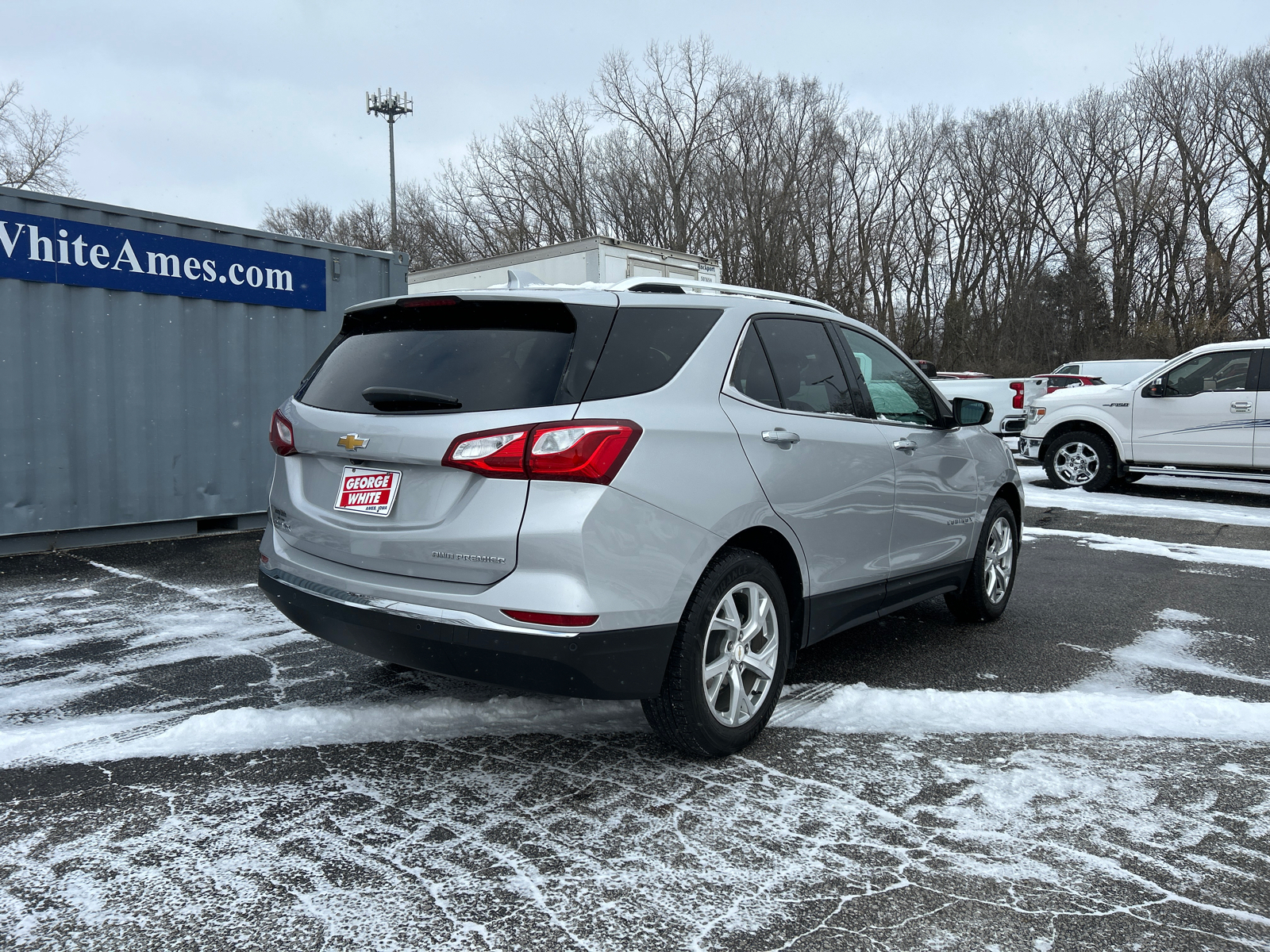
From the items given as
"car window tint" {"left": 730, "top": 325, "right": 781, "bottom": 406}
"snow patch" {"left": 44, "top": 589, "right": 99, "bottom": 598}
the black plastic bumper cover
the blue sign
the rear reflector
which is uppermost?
the blue sign

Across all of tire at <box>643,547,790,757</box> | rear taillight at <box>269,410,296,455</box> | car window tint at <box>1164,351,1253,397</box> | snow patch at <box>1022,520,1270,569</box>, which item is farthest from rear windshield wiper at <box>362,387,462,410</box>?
car window tint at <box>1164,351,1253,397</box>

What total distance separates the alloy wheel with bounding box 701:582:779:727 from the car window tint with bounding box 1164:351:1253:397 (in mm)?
10038

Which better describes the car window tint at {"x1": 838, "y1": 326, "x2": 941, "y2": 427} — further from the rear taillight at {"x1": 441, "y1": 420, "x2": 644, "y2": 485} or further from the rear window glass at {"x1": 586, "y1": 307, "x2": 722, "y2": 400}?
the rear taillight at {"x1": 441, "y1": 420, "x2": 644, "y2": 485}

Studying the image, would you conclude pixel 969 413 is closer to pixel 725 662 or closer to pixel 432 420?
pixel 725 662

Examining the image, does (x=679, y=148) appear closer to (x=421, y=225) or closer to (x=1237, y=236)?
(x=421, y=225)

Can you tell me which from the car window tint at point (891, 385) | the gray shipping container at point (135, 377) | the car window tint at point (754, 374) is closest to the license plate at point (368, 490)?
the car window tint at point (754, 374)

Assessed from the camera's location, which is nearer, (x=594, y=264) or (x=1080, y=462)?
(x=1080, y=462)

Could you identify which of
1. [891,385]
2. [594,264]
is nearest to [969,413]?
[891,385]

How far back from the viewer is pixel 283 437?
359 centimetres

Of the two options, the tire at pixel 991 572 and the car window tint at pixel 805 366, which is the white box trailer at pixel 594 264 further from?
the car window tint at pixel 805 366

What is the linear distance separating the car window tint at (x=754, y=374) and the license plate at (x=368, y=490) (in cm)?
128

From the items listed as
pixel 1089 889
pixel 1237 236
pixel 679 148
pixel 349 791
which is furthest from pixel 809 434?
pixel 1237 236

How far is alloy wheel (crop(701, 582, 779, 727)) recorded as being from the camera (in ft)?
10.9

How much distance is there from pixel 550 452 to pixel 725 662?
105 cm
